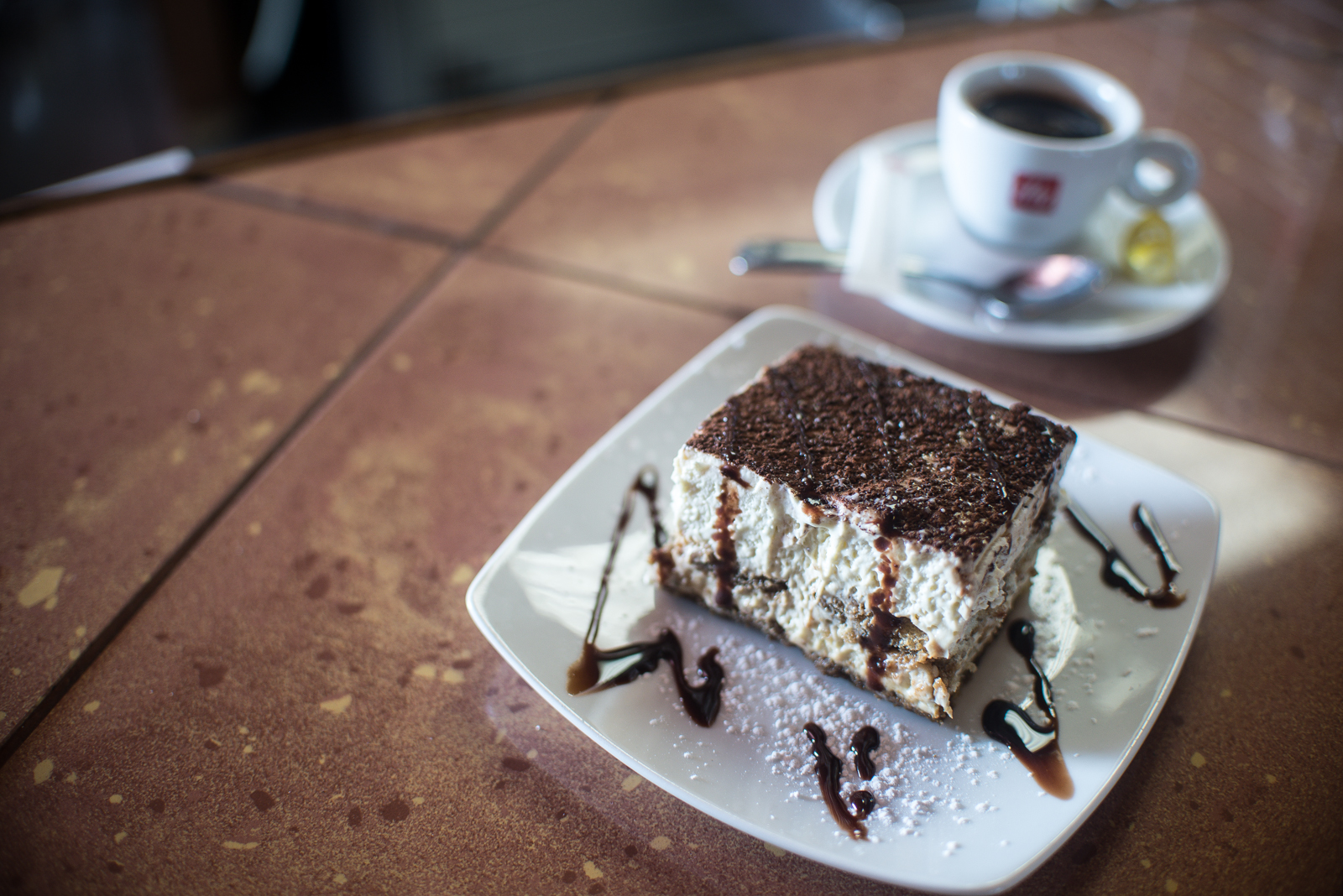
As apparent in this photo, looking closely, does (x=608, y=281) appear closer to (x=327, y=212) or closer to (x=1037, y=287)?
(x=327, y=212)

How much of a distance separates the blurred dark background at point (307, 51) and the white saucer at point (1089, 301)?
80 centimetres

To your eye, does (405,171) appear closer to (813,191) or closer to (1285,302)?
(813,191)

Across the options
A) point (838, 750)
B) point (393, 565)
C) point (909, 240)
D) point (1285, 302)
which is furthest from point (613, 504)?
point (1285, 302)

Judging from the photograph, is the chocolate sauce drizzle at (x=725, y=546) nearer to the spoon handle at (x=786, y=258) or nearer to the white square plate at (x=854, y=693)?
the white square plate at (x=854, y=693)

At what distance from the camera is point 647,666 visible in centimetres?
84

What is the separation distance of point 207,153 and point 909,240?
1305 mm

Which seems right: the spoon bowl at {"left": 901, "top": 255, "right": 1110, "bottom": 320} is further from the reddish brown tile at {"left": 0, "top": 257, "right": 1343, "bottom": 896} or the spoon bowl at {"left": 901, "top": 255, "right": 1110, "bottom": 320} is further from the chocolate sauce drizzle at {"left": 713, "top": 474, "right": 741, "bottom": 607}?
the chocolate sauce drizzle at {"left": 713, "top": 474, "right": 741, "bottom": 607}

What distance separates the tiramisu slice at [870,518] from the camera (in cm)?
79

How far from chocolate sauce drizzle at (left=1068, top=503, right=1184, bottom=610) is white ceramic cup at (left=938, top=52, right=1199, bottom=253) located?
1.70 ft

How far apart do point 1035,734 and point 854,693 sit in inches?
6.4

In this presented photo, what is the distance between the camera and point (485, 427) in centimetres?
116

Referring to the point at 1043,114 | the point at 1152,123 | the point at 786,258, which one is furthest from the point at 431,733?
the point at 1152,123

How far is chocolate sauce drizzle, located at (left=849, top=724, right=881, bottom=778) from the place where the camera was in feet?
2.52

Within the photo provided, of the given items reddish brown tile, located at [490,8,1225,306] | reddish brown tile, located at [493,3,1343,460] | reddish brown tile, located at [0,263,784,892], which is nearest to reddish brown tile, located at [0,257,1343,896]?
reddish brown tile, located at [0,263,784,892]
